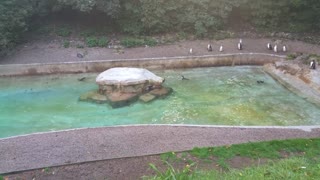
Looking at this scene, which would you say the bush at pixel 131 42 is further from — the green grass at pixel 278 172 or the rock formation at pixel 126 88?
the green grass at pixel 278 172

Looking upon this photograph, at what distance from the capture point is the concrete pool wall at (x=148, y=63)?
43.8 ft

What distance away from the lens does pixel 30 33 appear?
16344mm

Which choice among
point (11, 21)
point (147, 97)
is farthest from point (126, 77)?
point (11, 21)

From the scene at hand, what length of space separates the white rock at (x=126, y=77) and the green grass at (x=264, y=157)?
4609mm

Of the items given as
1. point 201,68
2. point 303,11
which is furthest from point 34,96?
point 303,11

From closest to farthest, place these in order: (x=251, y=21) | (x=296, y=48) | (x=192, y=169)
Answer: (x=192, y=169)
(x=296, y=48)
(x=251, y=21)

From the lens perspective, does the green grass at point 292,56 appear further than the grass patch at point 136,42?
No

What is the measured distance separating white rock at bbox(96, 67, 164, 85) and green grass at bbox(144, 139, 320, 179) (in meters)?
4.61

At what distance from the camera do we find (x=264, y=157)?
6645 millimetres

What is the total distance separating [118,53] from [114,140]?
7728mm

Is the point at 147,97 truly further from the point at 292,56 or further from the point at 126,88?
the point at 292,56

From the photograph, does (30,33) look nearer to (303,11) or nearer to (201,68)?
(201,68)

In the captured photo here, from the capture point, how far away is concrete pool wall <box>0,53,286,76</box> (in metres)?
13.3

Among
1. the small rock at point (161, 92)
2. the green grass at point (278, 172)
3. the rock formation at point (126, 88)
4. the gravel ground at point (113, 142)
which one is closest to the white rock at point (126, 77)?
the rock formation at point (126, 88)
